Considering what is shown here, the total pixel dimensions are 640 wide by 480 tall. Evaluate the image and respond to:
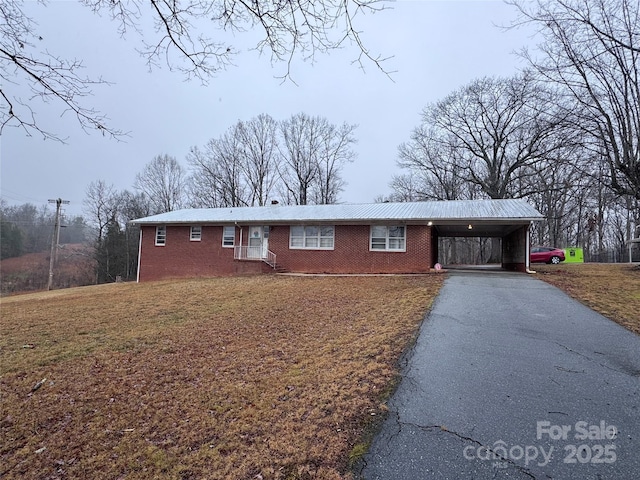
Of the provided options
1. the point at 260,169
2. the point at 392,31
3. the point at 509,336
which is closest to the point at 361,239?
the point at 509,336

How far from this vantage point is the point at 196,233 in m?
18.6

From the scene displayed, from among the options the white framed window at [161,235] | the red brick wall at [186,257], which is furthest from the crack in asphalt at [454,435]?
the white framed window at [161,235]

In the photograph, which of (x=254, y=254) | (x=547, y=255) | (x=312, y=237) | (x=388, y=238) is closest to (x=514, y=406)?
(x=388, y=238)

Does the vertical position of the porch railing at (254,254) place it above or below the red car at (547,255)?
below

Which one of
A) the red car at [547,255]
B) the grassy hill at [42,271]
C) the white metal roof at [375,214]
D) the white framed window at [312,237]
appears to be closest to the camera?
the white metal roof at [375,214]

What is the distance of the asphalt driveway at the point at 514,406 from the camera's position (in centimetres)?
227

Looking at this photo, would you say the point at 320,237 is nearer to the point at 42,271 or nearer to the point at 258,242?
the point at 258,242

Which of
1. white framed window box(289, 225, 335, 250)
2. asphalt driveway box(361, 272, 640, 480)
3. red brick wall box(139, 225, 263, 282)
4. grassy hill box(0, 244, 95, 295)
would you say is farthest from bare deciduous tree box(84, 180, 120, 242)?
asphalt driveway box(361, 272, 640, 480)

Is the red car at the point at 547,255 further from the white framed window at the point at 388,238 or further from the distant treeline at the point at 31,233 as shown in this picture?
the distant treeline at the point at 31,233

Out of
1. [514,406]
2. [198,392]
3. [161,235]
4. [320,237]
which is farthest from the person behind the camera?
[161,235]

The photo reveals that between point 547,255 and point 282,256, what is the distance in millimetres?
18715

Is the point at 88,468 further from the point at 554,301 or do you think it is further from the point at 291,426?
the point at 554,301

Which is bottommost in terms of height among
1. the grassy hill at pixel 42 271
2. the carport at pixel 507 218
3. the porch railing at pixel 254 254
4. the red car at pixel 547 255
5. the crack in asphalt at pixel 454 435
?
the grassy hill at pixel 42 271

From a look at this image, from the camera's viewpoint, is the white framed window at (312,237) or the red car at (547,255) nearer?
the white framed window at (312,237)
